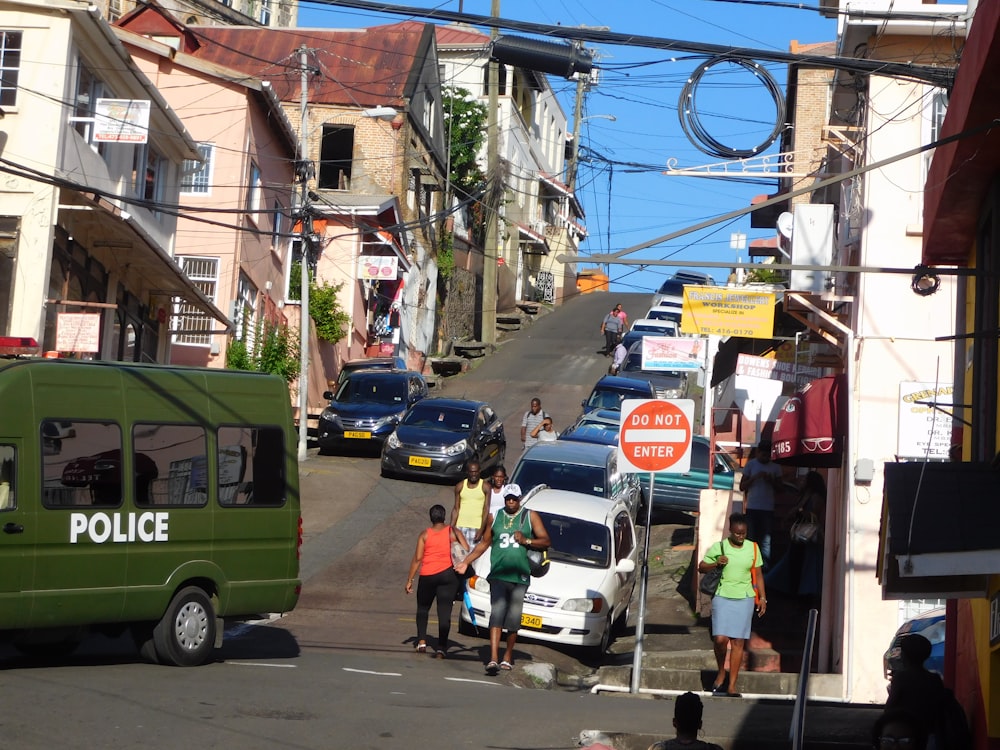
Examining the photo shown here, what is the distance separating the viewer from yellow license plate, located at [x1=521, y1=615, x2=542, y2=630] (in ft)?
49.7

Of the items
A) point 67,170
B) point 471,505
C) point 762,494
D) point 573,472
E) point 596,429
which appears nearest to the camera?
point 471,505

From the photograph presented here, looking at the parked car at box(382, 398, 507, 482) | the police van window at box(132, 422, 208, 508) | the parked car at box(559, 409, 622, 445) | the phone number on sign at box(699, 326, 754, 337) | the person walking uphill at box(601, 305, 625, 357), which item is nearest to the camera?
the police van window at box(132, 422, 208, 508)

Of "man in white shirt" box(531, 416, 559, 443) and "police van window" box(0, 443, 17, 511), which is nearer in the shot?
"police van window" box(0, 443, 17, 511)

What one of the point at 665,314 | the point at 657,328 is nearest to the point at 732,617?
the point at 657,328

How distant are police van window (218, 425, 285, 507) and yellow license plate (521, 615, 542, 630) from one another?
3.50m

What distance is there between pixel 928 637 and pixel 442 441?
1452cm

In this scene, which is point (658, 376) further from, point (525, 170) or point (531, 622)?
point (525, 170)

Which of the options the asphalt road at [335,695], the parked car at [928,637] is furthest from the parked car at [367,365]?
the parked car at [928,637]

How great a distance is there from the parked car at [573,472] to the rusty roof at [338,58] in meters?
27.1

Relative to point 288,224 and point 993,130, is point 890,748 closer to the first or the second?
point 993,130

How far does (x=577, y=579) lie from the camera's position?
1555 centimetres

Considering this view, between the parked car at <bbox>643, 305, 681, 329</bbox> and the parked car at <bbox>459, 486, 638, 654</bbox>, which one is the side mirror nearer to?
the parked car at <bbox>459, 486, 638, 654</bbox>

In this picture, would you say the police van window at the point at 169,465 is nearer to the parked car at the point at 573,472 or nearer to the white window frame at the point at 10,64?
the parked car at the point at 573,472

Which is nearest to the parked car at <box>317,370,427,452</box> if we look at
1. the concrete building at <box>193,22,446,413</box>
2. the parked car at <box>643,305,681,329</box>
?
the concrete building at <box>193,22,446,413</box>
